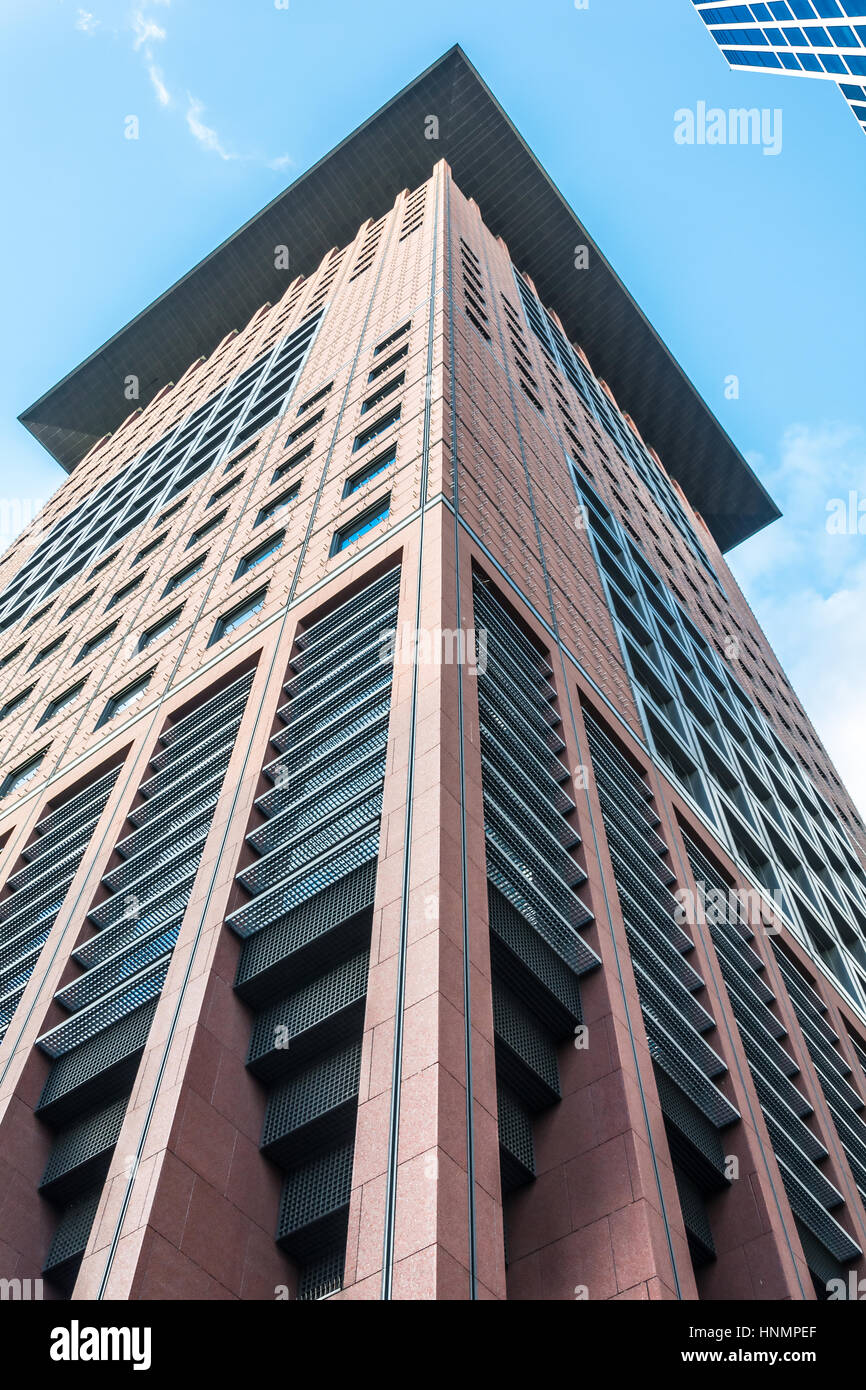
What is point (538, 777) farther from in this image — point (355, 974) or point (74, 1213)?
point (74, 1213)

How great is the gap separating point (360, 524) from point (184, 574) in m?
9.08

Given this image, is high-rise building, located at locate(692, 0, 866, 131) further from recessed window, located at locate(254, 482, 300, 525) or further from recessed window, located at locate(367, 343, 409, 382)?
recessed window, located at locate(254, 482, 300, 525)

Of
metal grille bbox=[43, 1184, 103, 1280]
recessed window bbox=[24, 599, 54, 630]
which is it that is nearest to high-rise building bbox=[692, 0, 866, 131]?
recessed window bbox=[24, 599, 54, 630]

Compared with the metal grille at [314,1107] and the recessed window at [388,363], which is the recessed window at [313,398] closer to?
the recessed window at [388,363]

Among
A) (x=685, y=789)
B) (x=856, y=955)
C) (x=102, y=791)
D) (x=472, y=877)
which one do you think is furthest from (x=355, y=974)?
(x=856, y=955)

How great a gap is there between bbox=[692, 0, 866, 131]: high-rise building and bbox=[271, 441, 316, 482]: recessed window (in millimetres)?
24050

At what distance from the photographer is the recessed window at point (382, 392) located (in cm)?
3578

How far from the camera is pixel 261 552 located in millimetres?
32094

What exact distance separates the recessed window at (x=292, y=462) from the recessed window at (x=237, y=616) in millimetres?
8699

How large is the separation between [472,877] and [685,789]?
15.3 meters

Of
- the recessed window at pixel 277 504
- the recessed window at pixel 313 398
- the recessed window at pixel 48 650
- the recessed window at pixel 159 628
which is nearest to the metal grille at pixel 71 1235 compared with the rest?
the recessed window at pixel 159 628

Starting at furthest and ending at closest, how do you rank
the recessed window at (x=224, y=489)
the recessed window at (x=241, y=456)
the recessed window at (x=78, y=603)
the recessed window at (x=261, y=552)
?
the recessed window at (x=241, y=456)
the recessed window at (x=78, y=603)
the recessed window at (x=224, y=489)
the recessed window at (x=261, y=552)

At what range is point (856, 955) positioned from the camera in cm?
3662

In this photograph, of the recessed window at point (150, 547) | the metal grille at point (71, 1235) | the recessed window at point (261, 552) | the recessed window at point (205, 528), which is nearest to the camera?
the metal grille at point (71, 1235)
